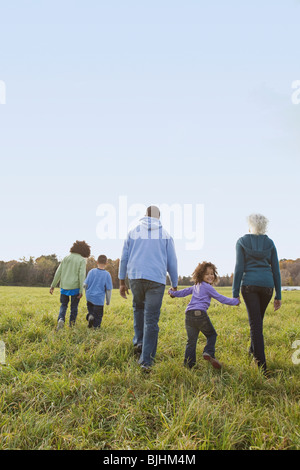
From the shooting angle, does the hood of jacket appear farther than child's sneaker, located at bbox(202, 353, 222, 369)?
Yes

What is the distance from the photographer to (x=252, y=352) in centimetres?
524

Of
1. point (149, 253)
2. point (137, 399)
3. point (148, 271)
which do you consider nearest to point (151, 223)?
point (149, 253)

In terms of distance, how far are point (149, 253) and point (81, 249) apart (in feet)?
12.2

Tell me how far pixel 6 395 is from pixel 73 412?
38.2 inches

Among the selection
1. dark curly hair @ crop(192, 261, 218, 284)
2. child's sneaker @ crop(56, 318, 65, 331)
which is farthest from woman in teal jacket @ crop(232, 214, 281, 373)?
child's sneaker @ crop(56, 318, 65, 331)

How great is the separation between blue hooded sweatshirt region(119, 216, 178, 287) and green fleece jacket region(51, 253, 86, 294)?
274cm

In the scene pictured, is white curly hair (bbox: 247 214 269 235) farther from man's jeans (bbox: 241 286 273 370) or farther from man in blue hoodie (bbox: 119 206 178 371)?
man in blue hoodie (bbox: 119 206 178 371)

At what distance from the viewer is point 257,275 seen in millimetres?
5062

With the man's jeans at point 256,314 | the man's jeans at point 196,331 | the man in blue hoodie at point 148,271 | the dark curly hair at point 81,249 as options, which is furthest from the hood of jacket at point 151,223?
the dark curly hair at point 81,249

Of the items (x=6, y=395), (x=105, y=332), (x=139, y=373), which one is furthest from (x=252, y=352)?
(x=6, y=395)

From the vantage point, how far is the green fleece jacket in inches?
314

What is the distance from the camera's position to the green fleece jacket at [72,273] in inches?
314

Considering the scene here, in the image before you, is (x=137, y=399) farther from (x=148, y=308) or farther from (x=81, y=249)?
Answer: (x=81, y=249)
